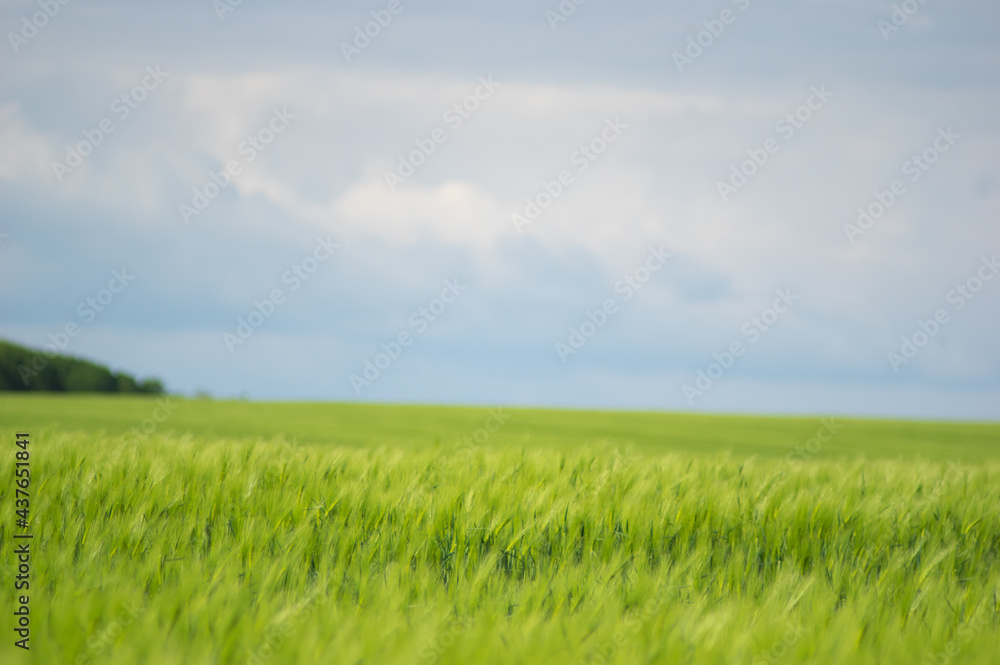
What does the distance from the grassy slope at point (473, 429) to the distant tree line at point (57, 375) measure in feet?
13.4

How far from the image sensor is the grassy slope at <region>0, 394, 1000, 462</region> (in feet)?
27.5

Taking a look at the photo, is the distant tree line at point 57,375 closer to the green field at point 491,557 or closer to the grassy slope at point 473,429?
Result: the grassy slope at point 473,429

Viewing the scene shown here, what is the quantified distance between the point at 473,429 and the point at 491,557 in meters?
6.61

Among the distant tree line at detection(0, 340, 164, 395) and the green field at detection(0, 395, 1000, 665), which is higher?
the distant tree line at detection(0, 340, 164, 395)

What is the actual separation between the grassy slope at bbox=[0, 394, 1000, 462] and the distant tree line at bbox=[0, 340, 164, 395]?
160 inches

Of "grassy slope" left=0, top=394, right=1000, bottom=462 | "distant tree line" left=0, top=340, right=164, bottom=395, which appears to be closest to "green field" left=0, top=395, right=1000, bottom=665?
"grassy slope" left=0, top=394, right=1000, bottom=462

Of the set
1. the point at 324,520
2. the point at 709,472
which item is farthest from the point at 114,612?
the point at 709,472

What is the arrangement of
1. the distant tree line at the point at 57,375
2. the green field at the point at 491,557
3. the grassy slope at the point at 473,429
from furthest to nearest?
1. the distant tree line at the point at 57,375
2. the grassy slope at the point at 473,429
3. the green field at the point at 491,557

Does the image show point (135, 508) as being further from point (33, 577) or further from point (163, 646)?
point (163, 646)

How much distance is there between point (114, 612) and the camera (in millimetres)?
2232

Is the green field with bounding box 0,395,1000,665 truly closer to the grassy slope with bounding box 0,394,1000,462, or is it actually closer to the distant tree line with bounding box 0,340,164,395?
the grassy slope with bounding box 0,394,1000,462

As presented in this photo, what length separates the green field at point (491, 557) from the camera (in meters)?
2.15

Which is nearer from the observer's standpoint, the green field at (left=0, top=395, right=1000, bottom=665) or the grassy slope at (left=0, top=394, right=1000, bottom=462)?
the green field at (left=0, top=395, right=1000, bottom=665)

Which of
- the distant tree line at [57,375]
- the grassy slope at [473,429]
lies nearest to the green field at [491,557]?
the grassy slope at [473,429]
